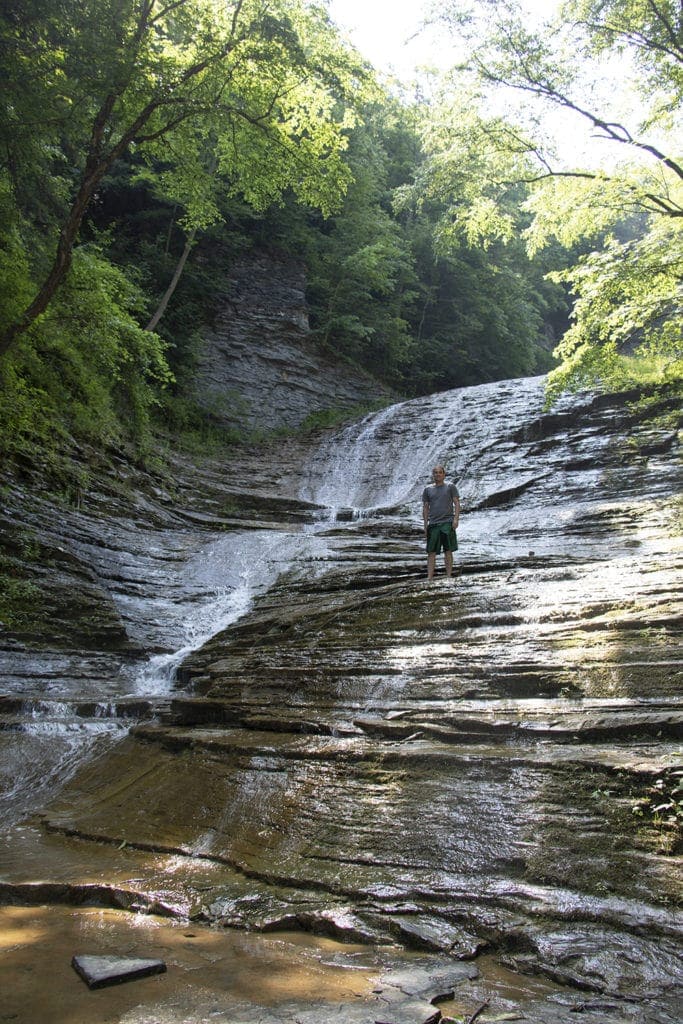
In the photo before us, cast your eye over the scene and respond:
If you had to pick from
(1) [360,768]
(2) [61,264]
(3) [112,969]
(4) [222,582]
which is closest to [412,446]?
(4) [222,582]

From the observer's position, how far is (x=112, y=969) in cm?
351

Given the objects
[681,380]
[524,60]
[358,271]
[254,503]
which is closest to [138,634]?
[254,503]

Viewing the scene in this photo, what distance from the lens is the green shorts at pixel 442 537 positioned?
10273mm

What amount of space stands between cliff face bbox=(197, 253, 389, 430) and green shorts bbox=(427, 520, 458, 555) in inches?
634

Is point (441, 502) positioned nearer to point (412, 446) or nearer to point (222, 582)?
point (222, 582)

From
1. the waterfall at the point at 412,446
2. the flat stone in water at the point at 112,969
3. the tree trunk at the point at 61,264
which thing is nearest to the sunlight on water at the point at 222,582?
the waterfall at the point at 412,446

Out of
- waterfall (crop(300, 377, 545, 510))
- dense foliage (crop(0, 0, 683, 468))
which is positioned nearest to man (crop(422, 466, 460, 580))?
dense foliage (crop(0, 0, 683, 468))

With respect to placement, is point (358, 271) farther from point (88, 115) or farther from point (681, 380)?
point (88, 115)

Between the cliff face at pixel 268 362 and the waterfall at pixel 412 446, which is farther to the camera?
the cliff face at pixel 268 362

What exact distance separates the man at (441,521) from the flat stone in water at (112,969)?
7082 millimetres

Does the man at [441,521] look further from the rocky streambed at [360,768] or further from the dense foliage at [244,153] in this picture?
the dense foliage at [244,153]

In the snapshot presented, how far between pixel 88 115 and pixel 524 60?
882 centimetres

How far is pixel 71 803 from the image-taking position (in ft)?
22.6

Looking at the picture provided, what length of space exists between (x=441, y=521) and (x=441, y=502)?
0.92 feet
